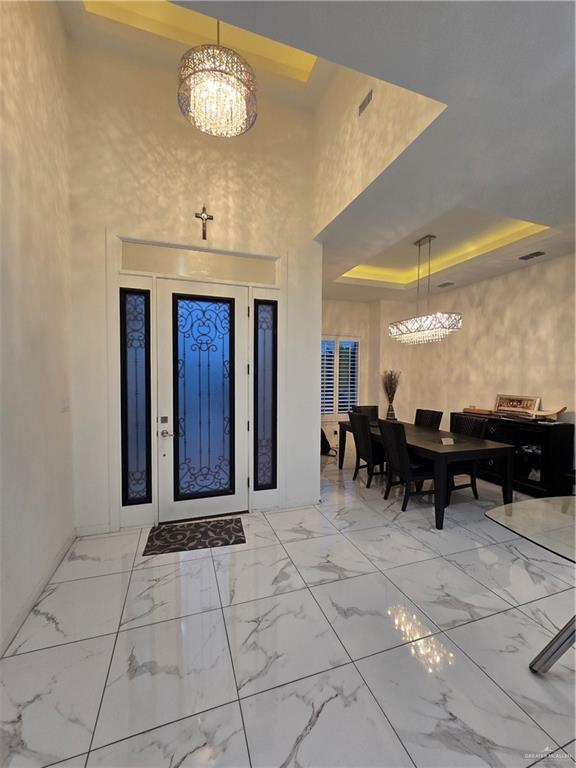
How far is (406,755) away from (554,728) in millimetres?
647

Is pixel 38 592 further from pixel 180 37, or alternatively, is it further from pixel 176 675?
pixel 180 37

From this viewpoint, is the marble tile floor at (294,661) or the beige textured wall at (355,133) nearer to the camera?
the marble tile floor at (294,661)

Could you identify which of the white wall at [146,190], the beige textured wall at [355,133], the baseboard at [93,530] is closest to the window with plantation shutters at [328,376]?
the white wall at [146,190]

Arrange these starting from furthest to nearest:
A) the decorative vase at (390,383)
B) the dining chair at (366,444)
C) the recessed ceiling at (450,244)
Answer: the decorative vase at (390,383)
the dining chair at (366,444)
the recessed ceiling at (450,244)

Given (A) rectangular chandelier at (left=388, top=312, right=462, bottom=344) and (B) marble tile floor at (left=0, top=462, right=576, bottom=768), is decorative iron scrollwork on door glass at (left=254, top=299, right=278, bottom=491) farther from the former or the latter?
(A) rectangular chandelier at (left=388, top=312, right=462, bottom=344)

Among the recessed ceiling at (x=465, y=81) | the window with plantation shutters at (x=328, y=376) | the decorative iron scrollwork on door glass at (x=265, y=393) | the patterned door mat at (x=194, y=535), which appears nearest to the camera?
the recessed ceiling at (x=465, y=81)

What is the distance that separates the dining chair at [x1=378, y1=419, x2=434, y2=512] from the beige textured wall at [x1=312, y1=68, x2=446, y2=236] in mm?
2276

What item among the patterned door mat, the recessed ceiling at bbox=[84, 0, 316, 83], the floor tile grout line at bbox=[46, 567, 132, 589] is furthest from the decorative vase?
the floor tile grout line at bbox=[46, 567, 132, 589]

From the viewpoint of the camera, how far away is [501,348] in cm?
481

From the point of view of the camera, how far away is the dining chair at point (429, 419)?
4613 millimetres

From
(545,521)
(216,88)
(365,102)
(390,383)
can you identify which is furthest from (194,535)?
(390,383)

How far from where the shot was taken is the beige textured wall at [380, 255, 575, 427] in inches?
160

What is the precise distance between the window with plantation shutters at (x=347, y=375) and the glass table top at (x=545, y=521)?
5.00m

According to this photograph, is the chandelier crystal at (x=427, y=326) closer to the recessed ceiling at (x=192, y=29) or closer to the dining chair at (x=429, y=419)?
the dining chair at (x=429, y=419)
